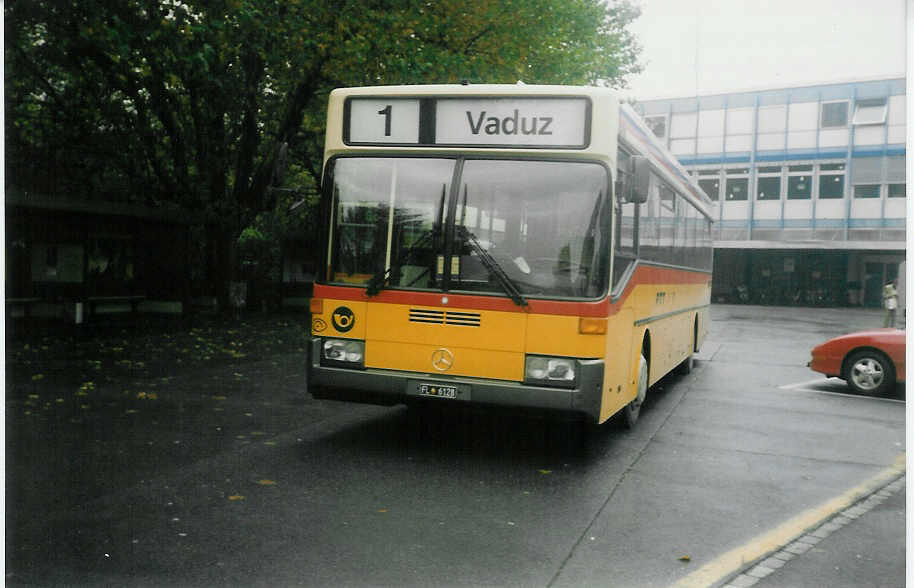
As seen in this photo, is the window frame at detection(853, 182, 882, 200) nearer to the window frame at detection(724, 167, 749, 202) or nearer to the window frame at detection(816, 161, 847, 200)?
the window frame at detection(816, 161, 847, 200)

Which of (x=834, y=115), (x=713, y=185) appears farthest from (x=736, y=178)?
(x=834, y=115)

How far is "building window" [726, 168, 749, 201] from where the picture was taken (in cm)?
4178

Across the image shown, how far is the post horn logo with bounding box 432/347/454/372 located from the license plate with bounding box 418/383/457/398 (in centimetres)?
14

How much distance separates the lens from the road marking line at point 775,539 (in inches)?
177

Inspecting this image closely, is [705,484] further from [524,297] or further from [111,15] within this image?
[111,15]

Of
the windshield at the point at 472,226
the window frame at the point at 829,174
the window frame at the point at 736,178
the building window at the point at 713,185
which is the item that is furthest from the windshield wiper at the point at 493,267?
the building window at the point at 713,185

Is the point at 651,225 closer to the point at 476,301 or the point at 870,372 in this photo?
the point at 476,301

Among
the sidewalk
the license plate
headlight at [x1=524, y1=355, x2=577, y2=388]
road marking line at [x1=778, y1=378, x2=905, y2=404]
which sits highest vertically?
headlight at [x1=524, y1=355, x2=577, y2=388]

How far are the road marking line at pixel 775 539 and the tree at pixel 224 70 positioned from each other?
8.86m

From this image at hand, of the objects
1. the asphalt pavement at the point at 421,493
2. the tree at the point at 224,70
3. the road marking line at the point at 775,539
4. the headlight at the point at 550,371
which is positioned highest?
the tree at the point at 224,70

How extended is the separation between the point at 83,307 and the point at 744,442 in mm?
15291

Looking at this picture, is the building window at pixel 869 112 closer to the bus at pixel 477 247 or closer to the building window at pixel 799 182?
the building window at pixel 799 182

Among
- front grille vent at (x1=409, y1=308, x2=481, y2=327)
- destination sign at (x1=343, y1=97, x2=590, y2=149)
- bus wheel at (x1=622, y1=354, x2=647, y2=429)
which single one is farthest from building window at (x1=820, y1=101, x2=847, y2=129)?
front grille vent at (x1=409, y1=308, x2=481, y2=327)

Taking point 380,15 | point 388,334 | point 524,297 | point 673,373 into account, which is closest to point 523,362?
point 524,297
